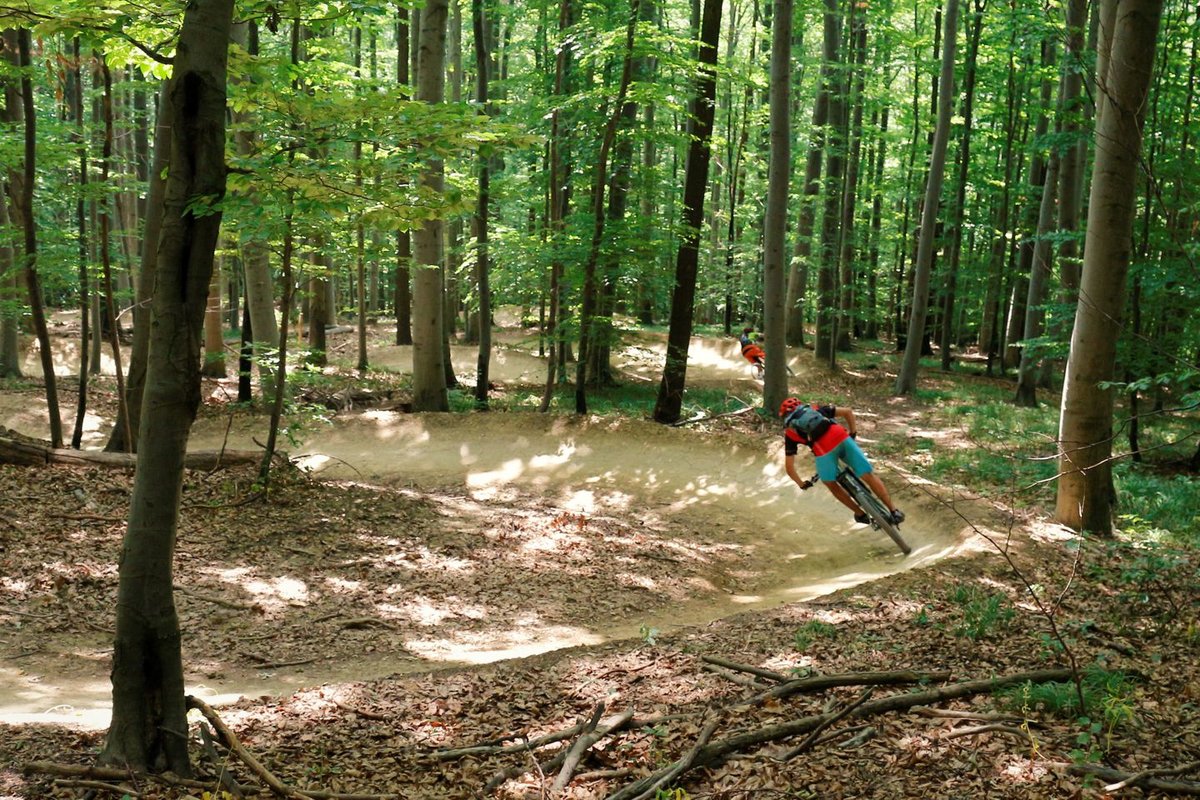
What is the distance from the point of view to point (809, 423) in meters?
9.51

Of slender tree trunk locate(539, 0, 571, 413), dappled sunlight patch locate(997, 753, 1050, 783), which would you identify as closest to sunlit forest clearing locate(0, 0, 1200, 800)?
dappled sunlight patch locate(997, 753, 1050, 783)

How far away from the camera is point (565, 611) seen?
8.86 m

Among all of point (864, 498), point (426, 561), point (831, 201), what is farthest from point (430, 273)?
point (831, 201)

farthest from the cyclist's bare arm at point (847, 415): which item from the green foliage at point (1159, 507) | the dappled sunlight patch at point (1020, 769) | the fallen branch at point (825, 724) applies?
the dappled sunlight patch at point (1020, 769)

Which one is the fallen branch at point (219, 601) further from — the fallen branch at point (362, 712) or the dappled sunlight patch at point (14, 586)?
the fallen branch at point (362, 712)

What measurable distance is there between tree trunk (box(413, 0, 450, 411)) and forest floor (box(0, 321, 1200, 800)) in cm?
189

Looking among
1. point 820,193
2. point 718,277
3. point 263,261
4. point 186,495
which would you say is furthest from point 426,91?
point 718,277

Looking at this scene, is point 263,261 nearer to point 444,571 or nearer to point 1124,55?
point 444,571

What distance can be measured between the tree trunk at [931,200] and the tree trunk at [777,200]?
20.4 feet

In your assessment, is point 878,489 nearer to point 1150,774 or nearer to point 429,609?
point 429,609

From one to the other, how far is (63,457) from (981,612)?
1111 cm

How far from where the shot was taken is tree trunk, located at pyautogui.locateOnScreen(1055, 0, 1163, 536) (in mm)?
7797

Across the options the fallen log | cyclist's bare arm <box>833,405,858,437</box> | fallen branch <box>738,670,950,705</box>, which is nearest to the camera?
fallen branch <box>738,670,950,705</box>

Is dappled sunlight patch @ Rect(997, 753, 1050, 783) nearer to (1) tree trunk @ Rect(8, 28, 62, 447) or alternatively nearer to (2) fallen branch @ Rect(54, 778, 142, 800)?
(2) fallen branch @ Rect(54, 778, 142, 800)
